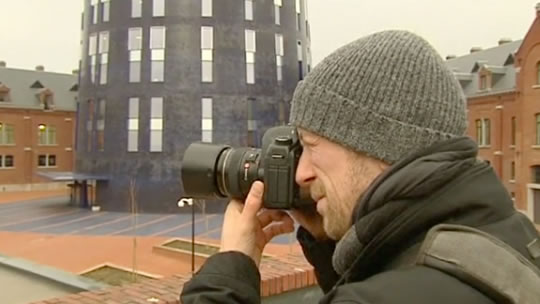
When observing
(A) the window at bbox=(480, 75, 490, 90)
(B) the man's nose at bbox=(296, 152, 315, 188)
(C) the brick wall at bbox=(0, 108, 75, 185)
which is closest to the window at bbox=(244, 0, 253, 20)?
(A) the window at bbox=(480, 75, 490, 90)

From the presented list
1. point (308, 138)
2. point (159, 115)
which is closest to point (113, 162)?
point (159, 115)

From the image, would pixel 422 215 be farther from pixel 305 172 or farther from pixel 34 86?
A: pixel 34 86

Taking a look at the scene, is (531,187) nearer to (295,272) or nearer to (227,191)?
(295,272)

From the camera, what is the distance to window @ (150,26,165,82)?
80.1 feet

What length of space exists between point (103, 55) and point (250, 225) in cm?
2599

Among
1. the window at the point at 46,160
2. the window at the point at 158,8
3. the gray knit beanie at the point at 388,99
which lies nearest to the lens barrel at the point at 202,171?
the gray knit beanie at the point at 388,99

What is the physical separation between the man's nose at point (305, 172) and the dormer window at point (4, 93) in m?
37.3

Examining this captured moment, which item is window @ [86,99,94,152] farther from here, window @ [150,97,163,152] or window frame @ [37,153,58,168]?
window frame @ [37,153,58,168]

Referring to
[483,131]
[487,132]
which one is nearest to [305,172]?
[487,132]

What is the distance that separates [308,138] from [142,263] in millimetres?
14183

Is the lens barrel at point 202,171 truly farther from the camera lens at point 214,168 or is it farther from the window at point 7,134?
the window at point 7,134

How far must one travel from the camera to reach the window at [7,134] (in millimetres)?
34625

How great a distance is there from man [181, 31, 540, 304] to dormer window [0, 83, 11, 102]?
3729cm

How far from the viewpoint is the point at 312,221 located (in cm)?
138
